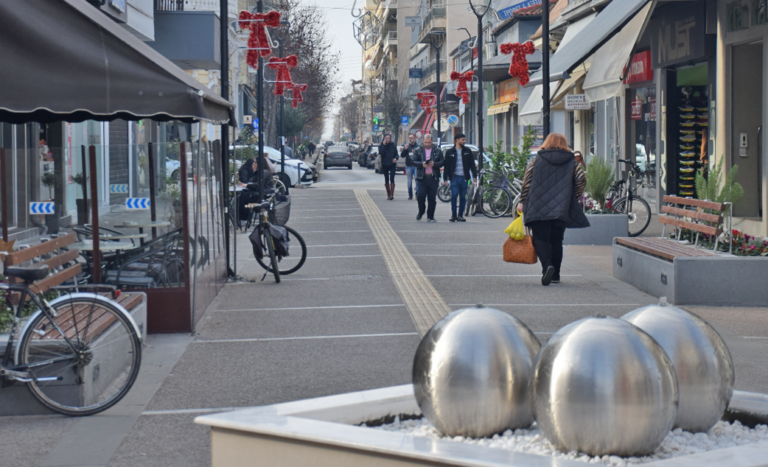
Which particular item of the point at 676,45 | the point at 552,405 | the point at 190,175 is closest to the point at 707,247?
the point at 190,175

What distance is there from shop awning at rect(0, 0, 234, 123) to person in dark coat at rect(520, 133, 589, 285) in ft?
14.2

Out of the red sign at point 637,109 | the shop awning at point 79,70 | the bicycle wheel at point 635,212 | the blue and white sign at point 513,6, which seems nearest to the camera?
the shop awning at point 79,70

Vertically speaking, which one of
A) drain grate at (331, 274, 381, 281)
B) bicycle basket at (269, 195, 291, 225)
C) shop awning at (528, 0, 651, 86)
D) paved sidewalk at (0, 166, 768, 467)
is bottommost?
paved sidewalk at (0, 166, 768, 467)

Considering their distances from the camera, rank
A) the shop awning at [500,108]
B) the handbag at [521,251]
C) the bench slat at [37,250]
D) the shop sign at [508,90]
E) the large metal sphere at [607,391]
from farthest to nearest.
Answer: the shop awning at [500,108] < the shop sign at [508,90] < the handbag at [521,251] < the bench slat at [37,250] < the large metal sphere at [607,391]

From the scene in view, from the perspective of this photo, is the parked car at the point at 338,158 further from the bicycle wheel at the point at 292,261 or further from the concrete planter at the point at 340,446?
the concrete planter at the point at 340,446

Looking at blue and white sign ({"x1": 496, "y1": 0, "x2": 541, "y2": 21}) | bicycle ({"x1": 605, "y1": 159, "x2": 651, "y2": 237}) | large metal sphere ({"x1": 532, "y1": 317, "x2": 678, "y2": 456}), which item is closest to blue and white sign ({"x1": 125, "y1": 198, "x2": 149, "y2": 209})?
large metal sphere ({"x1": 532, "y1": 317, "x2": 678, "y2": 456})

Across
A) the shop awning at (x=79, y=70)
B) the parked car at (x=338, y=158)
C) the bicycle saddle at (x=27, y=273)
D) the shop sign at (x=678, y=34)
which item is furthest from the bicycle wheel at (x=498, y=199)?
the parked car at (x=338, y=158)

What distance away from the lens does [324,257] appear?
45.5 feet

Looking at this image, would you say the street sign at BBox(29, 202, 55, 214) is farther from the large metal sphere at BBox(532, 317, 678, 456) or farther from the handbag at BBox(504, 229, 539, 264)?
the large metal sphere at BBox(532, 317, 678, 456)

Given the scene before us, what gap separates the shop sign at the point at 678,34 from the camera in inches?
692

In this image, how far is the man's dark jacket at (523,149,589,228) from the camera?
419 inches

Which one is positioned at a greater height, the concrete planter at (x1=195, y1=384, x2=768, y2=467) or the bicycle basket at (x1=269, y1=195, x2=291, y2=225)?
the bicycle basket at (x1=269, y1=195, x2=291, y2=225)

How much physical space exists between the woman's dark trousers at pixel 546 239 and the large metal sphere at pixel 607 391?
7.25 m

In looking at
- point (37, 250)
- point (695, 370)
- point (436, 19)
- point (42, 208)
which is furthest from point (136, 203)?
point (436, 19)
